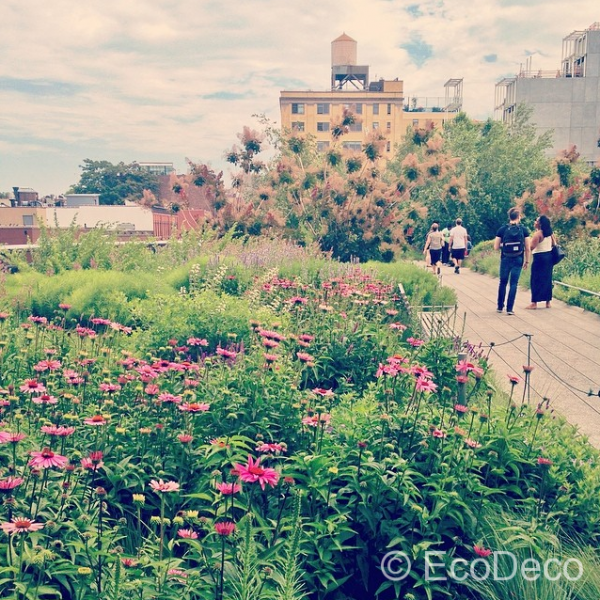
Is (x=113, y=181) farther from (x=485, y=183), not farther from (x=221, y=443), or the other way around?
(x=221, y=443)

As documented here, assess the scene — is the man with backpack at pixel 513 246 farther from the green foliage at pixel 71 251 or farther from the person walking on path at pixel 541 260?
the green foliage at pixel 71 251

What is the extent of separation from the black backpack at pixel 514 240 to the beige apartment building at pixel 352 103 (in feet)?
265

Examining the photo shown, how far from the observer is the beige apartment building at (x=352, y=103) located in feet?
303

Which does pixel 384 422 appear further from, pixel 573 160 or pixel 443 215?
pixel 443 215

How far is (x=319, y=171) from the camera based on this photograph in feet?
58.3

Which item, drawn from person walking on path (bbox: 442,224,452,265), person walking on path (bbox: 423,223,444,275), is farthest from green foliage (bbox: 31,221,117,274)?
person walking on path (bbox: 442,224,452,265)

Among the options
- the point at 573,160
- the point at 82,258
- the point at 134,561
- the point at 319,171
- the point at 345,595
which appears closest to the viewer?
the point at 134,561

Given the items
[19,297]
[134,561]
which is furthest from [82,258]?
[134,561]

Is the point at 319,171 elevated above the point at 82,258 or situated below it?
above

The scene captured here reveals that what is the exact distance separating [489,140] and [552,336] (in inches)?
1100

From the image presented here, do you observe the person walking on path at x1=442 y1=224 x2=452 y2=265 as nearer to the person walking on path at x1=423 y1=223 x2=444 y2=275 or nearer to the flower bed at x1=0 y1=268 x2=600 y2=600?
the person walking on path at x1=423 y1=223 x2=444 y2=275

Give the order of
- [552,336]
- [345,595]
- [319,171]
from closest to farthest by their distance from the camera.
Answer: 1. [345,595]
2. [552,336]
3. [319,171]

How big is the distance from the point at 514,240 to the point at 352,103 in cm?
8771

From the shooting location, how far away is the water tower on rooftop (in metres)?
96.1
